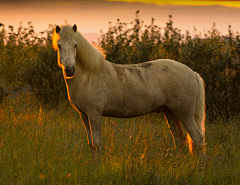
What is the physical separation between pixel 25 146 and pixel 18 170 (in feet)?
3.26

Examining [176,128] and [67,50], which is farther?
[176,128]

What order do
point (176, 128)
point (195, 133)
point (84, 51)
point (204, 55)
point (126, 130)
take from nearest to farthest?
point (84, 51)
point (195, 133)
point (176, 128)
point (126, 130)
point (204, 55)

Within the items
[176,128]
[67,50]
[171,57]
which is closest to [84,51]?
[67,50]

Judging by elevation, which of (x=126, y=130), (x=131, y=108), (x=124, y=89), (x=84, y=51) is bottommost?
(x=126, y=130)

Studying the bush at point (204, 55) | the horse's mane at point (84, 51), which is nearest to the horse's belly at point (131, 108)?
the horse's mane at point (84, 51)

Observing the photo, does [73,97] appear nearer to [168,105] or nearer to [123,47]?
[168,105]

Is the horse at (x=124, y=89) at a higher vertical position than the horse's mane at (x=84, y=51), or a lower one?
lower

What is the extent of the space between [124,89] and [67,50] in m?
1.29

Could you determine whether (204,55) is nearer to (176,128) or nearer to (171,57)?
(171,57)

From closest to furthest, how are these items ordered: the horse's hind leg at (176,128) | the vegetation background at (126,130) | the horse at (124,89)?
the vegetation background at (126,130), the horse at (124,89), the horse's hind leg at (176,128)

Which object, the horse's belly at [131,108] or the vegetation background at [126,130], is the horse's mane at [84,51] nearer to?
the horse's belly at [131,108]

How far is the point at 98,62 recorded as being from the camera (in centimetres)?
461

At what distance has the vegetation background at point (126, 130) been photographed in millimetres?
3756

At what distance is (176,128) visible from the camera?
531cm
